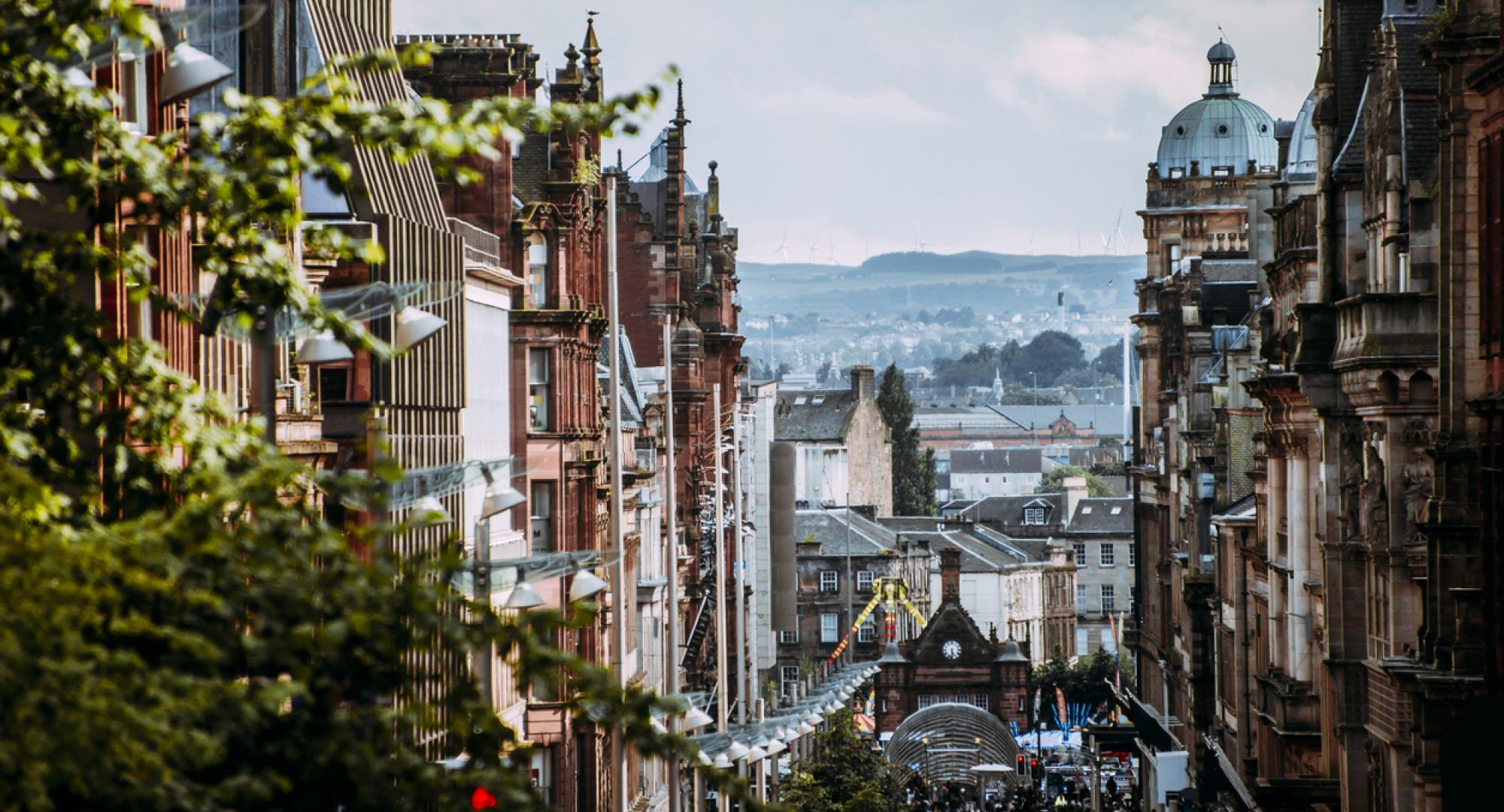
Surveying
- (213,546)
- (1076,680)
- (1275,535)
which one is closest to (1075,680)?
(1076,680)

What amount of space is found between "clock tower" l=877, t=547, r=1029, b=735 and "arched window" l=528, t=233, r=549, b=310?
101 m

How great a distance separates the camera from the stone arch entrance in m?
114

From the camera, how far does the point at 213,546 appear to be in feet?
36.5

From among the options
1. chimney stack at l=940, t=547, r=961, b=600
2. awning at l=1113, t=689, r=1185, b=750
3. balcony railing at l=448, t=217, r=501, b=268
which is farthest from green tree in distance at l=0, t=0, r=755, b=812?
chimney stack at l=940, t=547, r=961, b=600

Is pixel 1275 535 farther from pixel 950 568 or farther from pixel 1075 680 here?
pixel 950 568

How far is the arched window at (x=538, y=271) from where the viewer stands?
46344 mm

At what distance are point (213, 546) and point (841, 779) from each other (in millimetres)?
70261

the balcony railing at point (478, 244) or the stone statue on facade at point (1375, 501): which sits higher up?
the balcony railing at point (478, 244)

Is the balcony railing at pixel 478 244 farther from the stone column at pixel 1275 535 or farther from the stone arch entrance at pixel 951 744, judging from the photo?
the stone arch entrance at pixel 951 744

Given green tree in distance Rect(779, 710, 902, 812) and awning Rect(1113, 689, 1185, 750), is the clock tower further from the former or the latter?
green tree in distance Rect(779, 710, 902, 812)

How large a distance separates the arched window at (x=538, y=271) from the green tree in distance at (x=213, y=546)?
108 feet

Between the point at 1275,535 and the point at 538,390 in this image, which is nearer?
the point at 538,390

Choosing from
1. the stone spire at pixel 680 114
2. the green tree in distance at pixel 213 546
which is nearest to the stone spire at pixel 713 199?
the stone spire at pixel 680 114

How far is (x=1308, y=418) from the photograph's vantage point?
2077 inches
